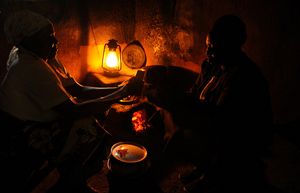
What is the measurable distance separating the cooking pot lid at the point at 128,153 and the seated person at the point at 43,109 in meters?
0.20

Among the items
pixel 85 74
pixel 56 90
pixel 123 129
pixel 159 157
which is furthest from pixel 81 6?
pixel 159 157

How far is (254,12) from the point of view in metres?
2.50

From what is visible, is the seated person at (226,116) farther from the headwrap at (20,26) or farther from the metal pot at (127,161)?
the headwrap at (20,26)

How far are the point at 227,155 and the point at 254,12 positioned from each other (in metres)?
1.71

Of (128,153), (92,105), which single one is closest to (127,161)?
(128,153)

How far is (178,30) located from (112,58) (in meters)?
1.81

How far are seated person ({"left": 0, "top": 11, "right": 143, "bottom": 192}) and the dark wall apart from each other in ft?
→ 4.53

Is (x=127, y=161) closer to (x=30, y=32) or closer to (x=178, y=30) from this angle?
(x=30, y=32)

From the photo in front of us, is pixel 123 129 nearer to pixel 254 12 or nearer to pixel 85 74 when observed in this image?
pixel 85 74

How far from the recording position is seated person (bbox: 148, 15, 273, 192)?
2.00 metres

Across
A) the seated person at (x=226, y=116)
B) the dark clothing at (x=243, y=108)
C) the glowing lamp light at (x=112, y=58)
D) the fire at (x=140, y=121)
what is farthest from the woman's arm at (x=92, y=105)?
the glowing lamp light at (x=112, y=58)

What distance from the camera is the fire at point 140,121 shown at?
354 centimetres

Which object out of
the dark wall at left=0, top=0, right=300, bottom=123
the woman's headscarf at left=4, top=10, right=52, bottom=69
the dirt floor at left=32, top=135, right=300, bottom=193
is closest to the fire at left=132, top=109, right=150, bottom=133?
the dirt floor at left=32, top=135, right=300, bottom=193

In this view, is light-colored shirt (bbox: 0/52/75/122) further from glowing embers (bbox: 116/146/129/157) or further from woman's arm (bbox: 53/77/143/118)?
glowing embers (bbox: 116/146/129/157)
